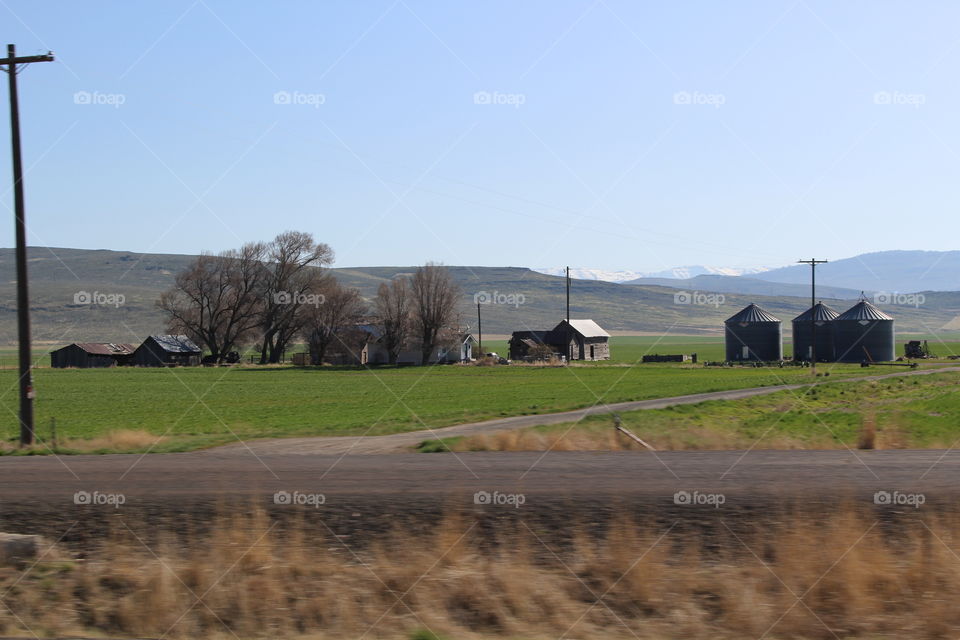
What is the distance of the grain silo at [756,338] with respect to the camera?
109 m

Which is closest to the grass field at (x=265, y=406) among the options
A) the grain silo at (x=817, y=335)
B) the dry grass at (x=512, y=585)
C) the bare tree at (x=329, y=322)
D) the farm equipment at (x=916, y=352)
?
the dry grass at (x=512, y=585)

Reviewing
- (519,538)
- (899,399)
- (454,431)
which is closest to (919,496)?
(519,538)

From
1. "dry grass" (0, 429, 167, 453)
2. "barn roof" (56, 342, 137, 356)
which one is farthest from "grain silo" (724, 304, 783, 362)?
"dry grass" (0, 429, 167, 453)

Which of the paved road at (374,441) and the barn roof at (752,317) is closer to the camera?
the paved road at (374,441)

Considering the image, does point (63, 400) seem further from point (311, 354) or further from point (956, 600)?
point (311, 354)

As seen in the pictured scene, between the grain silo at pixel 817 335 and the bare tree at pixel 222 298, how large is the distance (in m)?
68.1

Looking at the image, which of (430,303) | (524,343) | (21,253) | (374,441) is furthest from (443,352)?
(21,253)

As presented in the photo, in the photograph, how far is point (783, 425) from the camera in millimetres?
29453

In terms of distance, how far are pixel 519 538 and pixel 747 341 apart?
105 metres

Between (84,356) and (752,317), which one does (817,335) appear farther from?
(84,356)

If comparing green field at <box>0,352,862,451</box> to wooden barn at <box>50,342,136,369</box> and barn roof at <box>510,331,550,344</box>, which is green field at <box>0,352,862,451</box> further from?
barn roof at <box>510,331,550,344</box>

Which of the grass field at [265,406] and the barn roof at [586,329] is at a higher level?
the barn roof at [586,329]

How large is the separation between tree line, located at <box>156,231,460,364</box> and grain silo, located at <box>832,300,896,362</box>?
47.5m

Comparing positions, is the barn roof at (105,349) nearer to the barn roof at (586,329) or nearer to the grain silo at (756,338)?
the barn roof at (586,329)
